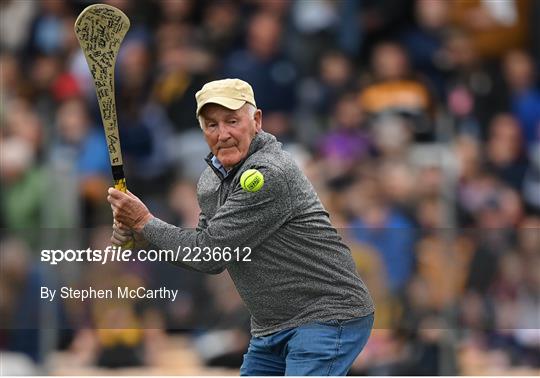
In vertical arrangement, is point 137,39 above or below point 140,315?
above

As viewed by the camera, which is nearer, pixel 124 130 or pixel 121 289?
pixel 121 289

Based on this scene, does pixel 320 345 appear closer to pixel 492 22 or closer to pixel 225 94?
pixel 225 94

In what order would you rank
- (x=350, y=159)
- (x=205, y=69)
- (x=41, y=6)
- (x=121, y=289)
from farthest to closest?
1. (x=41, y=6)
2. (x=205, y=69)
3. (x=350, y=159)
4. (x=121, y=289)

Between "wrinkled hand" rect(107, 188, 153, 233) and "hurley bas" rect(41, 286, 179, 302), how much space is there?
9.20 feet

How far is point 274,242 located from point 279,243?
0.02m

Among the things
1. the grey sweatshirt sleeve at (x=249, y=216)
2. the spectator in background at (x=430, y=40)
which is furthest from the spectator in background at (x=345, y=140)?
the grey sweatshirt sleeve at (x=249, y=216)

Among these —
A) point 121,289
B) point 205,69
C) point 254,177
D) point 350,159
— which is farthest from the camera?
point 205,69

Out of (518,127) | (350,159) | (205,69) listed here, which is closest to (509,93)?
(518,127)

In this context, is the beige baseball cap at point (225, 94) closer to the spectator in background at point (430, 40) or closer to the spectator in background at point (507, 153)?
the spectator in background at point (507, 153)

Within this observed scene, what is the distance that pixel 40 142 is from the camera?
9016mm

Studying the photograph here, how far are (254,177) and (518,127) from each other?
4.81m

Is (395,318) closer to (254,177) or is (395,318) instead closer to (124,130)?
(124,130)

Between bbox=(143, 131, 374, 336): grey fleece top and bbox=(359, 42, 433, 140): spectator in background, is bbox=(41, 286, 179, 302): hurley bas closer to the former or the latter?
bbox=(359, 42, 433, 140): spectator in background

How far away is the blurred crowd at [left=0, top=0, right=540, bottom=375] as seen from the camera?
8078mm
